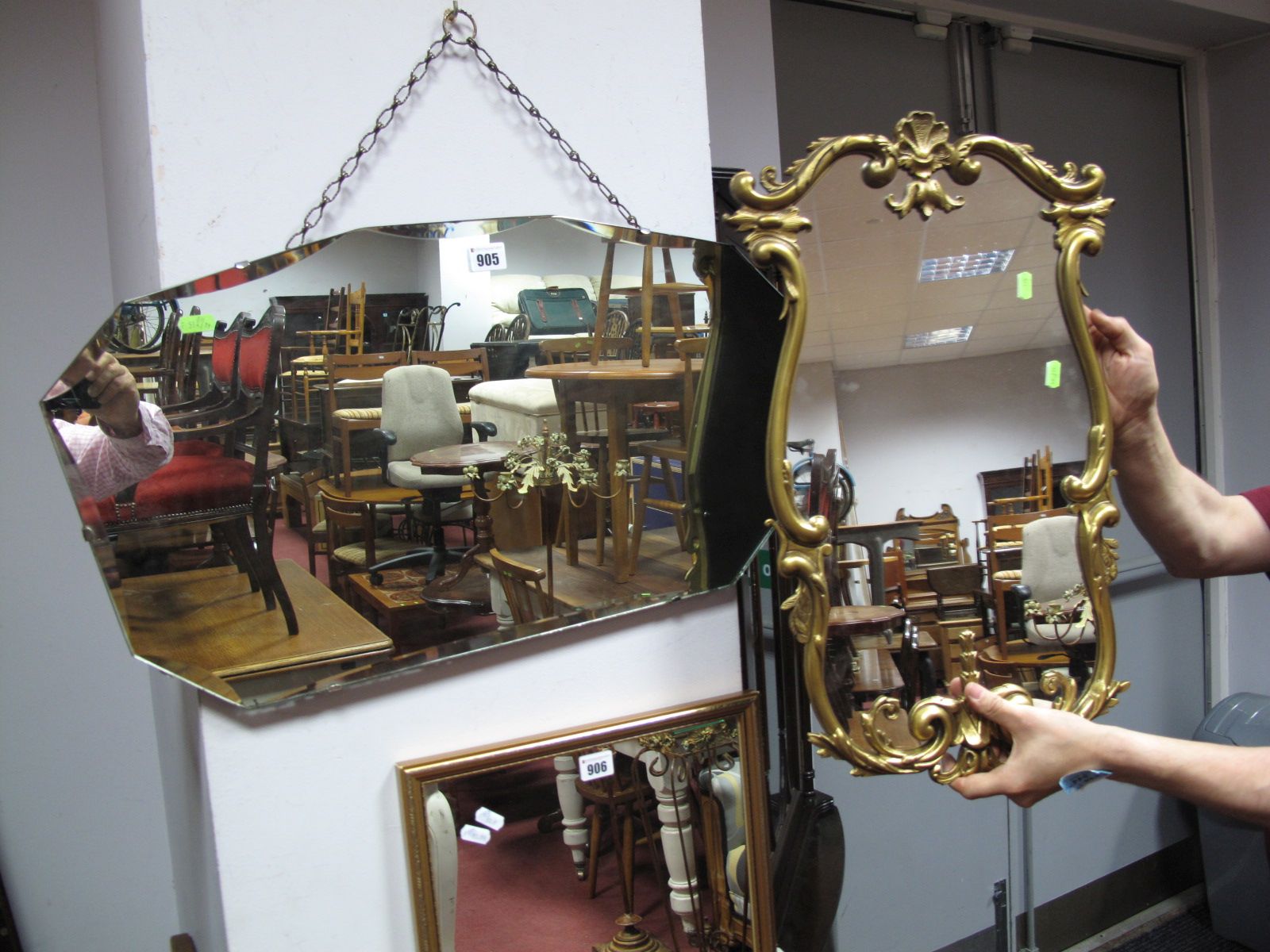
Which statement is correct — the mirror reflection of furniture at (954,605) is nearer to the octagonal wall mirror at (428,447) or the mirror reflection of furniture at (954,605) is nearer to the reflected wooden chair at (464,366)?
the octagonal wall mirror at (428,447)

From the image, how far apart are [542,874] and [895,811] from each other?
145 centimetres

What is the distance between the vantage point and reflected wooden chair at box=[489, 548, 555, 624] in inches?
44.6

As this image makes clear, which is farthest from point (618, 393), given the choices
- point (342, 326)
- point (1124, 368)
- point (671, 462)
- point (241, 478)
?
point (1124, 368)

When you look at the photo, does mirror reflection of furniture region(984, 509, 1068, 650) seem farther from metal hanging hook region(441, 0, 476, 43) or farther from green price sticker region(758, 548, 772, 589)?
metal hanging hook region(441, 0, 476, 43)

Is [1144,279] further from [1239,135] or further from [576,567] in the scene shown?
[576,567]

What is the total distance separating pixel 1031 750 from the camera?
1133mm

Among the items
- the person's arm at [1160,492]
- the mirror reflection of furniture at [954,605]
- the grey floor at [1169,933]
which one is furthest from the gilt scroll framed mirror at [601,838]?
the grey floor at [1169,933]

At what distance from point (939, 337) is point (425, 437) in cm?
68

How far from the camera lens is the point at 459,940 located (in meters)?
1.10

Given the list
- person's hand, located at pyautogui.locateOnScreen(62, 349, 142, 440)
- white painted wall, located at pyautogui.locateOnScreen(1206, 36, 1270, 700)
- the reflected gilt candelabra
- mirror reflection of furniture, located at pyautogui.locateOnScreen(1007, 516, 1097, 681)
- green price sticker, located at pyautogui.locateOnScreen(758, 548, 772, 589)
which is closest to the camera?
person's hand, located at pyautogui.locateOnScreen(62, 349, 142, 440)

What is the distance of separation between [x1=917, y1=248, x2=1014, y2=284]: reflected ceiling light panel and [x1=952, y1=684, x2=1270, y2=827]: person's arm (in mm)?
512

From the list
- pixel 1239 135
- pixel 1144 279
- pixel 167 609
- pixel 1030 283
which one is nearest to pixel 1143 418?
pixel 1030 283

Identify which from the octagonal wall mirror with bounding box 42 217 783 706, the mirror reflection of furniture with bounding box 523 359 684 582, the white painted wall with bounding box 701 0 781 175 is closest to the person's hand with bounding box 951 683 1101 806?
the octagonal wall mirror with bounding box 42 217 783 706

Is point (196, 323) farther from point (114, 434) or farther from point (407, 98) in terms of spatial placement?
point (407, 98)
